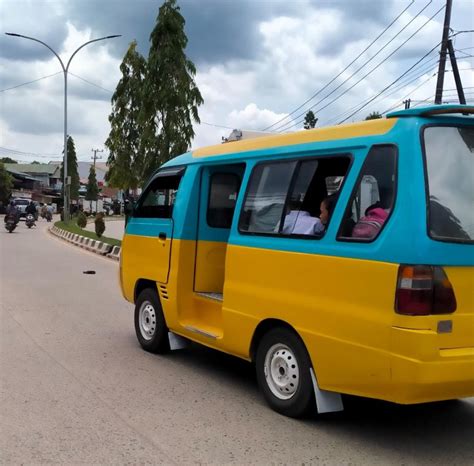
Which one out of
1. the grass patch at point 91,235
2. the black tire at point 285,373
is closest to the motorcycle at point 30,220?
the grass patch at point 91,235

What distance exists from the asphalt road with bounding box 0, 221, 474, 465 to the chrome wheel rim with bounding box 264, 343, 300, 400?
0.69 feet

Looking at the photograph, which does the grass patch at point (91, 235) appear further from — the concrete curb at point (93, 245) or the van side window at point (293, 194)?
the van side window at point (293, 194)

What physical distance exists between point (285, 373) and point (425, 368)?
1.30 m

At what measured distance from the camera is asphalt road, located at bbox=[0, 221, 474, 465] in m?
3.73

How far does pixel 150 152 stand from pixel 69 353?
13.5 meters

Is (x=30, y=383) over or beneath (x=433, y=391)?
beneath

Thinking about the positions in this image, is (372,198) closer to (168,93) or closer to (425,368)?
(425,368)

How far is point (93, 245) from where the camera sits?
20422 millimetres

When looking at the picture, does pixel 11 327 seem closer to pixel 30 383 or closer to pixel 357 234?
pixel 30 383

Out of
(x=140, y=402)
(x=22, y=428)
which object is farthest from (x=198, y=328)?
(x=22, y=428)

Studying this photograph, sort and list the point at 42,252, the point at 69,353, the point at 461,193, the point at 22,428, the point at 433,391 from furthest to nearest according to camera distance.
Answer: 1. the point at 42,252
2. the point at 69,353
3. the point at 22,428
4. the point at 461,193
5. the point at 433,391

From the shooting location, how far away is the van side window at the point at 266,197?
4574 millimetres

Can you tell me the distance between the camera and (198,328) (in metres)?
5.49

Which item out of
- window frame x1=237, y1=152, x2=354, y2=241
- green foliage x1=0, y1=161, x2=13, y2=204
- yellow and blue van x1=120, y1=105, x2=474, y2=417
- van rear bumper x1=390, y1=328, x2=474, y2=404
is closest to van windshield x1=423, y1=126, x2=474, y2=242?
yellow and blue van x1=120, y1=105, x2=474, y2=417
